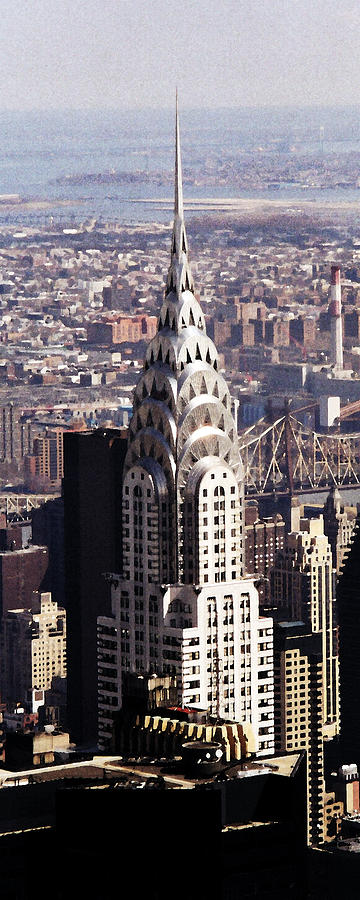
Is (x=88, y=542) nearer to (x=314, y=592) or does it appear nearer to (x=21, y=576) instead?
(x=314, y=592)

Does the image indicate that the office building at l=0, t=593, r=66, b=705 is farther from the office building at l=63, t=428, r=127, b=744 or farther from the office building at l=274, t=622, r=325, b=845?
the office building at l=274, t=622, r=325, b=845

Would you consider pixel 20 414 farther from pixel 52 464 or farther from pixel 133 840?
pixel 133 840

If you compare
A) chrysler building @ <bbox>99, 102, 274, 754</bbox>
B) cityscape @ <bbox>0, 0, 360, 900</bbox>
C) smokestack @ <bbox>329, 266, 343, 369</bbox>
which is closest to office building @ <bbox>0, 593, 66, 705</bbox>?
cityscape @ <bbox>0, 0, 360, 900</bbox>

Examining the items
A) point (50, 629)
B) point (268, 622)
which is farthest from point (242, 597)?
point (50, 629)

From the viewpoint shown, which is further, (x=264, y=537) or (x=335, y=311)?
(x=335, y=311)

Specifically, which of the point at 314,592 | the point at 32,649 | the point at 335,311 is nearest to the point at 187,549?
the point at 314,592

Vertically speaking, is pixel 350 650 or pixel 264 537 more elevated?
pixel 264 537
